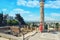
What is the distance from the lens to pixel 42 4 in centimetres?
2138

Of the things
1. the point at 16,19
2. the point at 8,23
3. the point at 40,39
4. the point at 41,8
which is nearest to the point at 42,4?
the point at 41,8

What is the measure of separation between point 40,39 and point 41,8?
7.38 m

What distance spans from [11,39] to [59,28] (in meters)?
12.8

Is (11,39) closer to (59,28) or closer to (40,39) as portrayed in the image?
(40,39)

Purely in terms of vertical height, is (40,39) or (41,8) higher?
(41,8)

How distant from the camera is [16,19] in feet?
139

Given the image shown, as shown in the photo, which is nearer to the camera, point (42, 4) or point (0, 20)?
point (42, 4)

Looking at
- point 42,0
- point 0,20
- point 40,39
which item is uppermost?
point 42,0

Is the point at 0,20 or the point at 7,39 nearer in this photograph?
the point at 7,39

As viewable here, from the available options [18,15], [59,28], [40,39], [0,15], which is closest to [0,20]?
[0,15]

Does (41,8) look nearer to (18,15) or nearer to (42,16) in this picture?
(42,16)

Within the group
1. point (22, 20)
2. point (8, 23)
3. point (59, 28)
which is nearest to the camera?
point (59, 28)

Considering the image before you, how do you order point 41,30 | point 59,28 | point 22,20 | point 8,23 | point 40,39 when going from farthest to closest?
point 22,20 → point 8,23 → point 59,28 → point 41,30 → point 40,39

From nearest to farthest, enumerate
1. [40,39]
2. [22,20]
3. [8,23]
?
1. [40,39]
2. [8,23]
3. [22,20]
